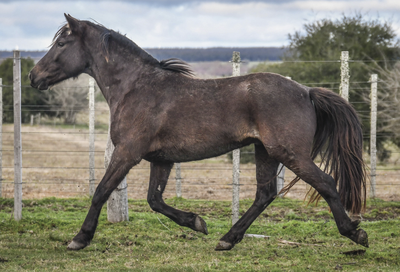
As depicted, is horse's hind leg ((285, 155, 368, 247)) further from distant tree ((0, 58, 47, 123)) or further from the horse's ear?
distant tree ((0, 58, 47, 123))

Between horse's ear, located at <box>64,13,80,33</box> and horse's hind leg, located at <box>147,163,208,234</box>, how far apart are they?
1862 millimetres

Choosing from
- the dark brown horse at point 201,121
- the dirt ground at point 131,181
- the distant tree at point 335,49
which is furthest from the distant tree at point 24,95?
the dark brown horse at point 201,121

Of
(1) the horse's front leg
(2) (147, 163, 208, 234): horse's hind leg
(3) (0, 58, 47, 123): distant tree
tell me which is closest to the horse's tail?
(2) (147, 163, 208, 234): horse's hind leg

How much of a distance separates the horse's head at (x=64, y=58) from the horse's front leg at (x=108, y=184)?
1265mm

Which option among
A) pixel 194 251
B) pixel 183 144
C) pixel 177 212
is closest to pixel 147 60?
pixel 183 144

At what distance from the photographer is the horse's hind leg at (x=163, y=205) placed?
5.32 m

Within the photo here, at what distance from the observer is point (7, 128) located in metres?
26.5

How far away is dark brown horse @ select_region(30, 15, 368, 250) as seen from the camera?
470 cm

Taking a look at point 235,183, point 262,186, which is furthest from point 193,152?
point 235,183

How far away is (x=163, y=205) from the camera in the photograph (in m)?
5.44

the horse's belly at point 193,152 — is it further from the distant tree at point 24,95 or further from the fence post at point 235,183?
the distant tree at point 24,95

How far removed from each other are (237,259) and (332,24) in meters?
21.7

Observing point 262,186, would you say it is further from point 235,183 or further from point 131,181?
point 131,181

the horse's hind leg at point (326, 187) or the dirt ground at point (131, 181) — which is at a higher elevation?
the horse's hind leg at point (326, 187)
